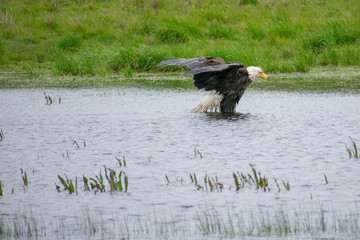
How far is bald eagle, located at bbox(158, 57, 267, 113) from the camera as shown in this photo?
998cm

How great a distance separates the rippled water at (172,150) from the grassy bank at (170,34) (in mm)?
2827

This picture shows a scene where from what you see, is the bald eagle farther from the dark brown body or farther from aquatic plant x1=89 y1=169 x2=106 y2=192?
aquatic plant x1=89 y1=169 x2=106 y2=192

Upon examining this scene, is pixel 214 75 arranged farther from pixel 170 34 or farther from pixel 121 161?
pixel 170 34

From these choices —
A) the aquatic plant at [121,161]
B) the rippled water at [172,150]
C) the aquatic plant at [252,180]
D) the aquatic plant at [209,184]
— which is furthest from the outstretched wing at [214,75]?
the aquatic plant at [209,184]

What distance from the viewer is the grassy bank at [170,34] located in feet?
49.0

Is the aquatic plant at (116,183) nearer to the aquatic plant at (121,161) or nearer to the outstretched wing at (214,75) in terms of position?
the aquatic plant at (121,161)

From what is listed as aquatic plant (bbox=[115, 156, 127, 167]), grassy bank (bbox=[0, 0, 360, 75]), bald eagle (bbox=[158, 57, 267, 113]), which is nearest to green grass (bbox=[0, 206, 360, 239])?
aquatic plant (bbox=[115, 156, 127, 167])

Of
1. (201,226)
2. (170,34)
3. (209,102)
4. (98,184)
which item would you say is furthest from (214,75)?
(170,34)

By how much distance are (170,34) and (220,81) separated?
6.92m

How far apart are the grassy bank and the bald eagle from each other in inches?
161

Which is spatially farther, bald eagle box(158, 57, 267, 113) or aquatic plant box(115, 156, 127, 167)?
bald eagle box(158, 57, 267, 113)

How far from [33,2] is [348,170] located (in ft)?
57.4

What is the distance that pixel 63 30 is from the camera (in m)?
18.2

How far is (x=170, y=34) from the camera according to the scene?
16844 mm
